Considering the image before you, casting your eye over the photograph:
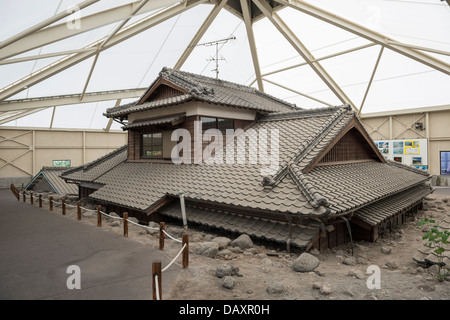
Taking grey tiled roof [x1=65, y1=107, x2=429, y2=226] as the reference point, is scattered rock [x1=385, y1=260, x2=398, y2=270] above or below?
below

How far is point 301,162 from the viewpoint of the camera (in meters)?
7.85

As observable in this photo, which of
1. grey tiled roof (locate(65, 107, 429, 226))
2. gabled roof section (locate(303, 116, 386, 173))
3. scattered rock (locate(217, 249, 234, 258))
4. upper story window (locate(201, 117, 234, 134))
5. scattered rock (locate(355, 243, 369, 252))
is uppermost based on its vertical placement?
upper story window (locate(201, 117, 234, 134))

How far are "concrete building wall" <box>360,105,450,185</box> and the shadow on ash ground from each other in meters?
15.5

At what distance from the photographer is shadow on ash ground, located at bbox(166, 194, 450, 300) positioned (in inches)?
177

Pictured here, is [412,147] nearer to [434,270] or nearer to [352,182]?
[352,182]

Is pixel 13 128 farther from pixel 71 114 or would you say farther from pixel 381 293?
pixel 381 293

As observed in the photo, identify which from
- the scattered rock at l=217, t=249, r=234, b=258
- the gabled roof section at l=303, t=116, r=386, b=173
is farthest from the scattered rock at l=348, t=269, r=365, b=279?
the gabled roof section at l=303, t=116, r=386, b=173

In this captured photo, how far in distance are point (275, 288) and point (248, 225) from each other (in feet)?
9.94

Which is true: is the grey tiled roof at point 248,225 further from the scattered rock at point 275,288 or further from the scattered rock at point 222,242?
the scattered rock at point 275,288

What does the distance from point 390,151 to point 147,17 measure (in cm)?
1892

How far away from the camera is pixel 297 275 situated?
5.44 m

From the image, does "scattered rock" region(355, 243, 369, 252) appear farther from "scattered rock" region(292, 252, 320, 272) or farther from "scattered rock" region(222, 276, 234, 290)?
"scattered rock" region(222, 276, 234, 290)

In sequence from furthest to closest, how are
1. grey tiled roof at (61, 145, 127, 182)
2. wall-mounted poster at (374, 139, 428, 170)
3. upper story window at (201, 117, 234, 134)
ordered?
wall-mounted poster at (374, 139, 428, 170)
grey tiled roof at (61, 145, 127, 182)
upper story window at (201, 117, 234, 134)
